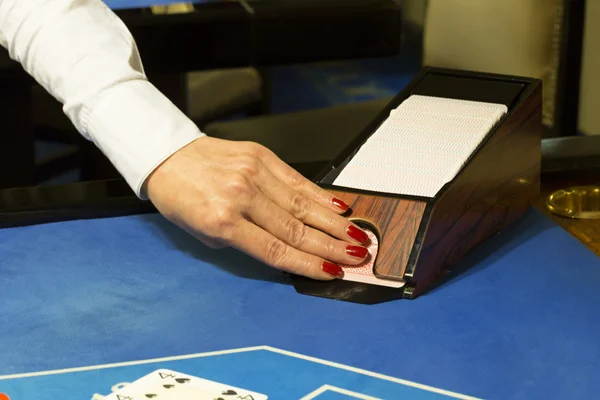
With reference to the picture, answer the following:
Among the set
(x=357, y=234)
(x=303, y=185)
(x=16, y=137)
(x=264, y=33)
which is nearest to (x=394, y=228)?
(x=357, y=234)

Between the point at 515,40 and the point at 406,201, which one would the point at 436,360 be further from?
the point at 515,40

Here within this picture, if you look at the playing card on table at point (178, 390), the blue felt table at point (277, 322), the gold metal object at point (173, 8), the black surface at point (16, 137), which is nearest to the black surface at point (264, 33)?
the gold metal object at point (173, 8)

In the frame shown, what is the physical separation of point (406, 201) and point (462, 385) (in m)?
0.28

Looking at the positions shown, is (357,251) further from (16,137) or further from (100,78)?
(16,137)

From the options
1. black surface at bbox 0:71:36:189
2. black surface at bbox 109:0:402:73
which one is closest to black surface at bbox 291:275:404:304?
black surface at bbox 109:0:402:73

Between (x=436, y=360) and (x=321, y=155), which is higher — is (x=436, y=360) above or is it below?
above

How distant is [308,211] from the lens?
1.26 meters

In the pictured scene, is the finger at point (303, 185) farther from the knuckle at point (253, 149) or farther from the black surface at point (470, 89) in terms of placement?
the black surface at point (470, 89)

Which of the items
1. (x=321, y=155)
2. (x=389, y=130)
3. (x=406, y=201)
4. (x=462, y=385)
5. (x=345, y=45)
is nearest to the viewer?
(x=462, y=385)

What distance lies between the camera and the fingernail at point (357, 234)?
1222 mm

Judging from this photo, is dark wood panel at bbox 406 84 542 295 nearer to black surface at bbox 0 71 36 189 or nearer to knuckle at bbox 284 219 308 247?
knuckle at bbox 284 219 308 247

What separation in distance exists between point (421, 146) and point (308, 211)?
202 millimetres

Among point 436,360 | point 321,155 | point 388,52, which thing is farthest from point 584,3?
point 436,360

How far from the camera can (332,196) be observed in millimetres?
1261
